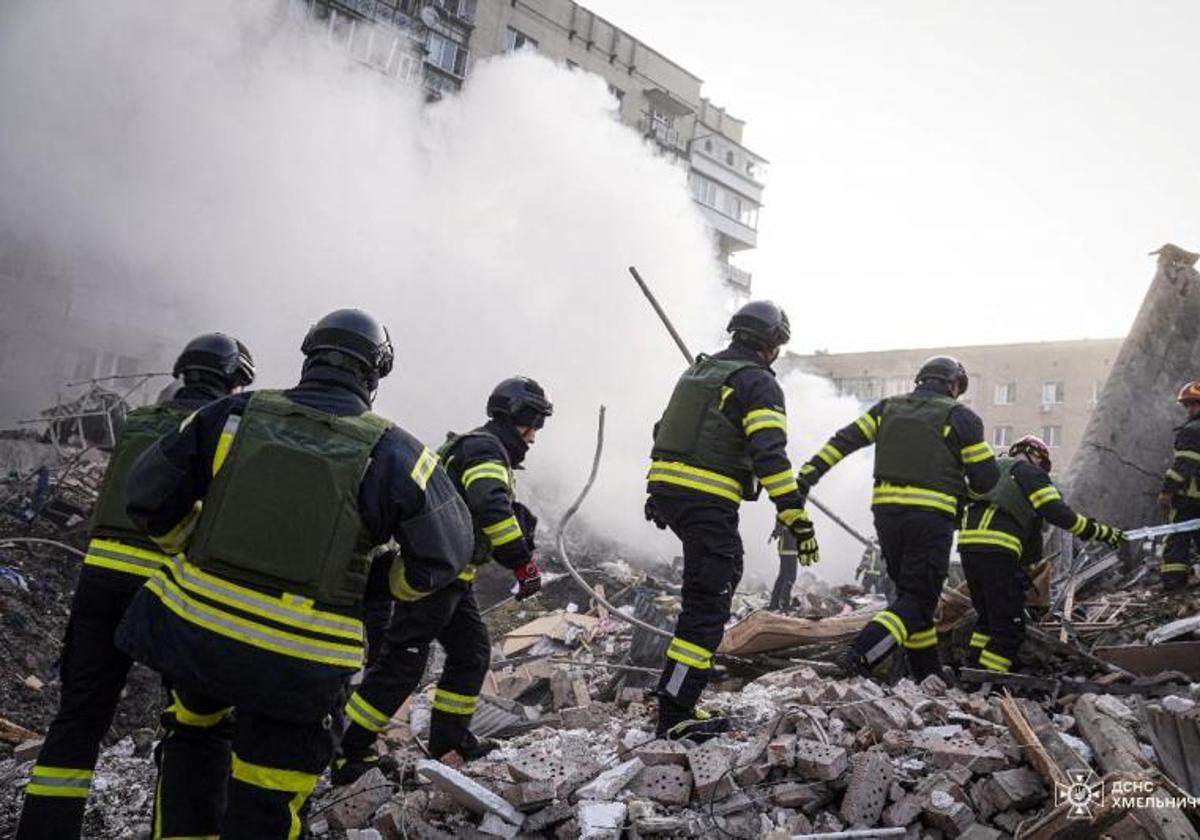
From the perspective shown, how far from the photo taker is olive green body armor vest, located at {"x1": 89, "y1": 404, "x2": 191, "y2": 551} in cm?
298

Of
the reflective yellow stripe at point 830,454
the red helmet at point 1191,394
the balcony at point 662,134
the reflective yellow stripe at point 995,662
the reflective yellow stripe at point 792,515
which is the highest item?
the balcony at point 662,134

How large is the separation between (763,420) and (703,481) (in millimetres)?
381

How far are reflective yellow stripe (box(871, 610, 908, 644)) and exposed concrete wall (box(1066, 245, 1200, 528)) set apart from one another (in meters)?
4.26

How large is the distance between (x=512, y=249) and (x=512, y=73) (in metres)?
6.90

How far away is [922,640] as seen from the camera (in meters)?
4.27

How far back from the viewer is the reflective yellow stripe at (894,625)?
4.04m

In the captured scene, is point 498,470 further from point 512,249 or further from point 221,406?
point 512,249

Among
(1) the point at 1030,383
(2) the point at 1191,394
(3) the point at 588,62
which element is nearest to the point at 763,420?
(2) the point at 1191,394

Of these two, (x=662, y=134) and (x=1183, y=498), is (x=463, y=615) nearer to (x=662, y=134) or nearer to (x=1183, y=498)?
(x=1183, y=498)

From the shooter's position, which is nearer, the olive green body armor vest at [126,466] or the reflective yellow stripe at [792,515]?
the olive green body armor vest at [126,466]

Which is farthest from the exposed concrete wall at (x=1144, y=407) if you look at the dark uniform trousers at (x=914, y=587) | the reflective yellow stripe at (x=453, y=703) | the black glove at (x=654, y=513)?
the reflective yellow stripe at (x=453, y=703)

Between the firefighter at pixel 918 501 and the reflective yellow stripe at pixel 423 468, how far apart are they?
2.58 metres

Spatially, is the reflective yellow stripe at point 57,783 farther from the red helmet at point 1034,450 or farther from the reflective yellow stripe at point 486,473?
the red helmet at point 1034,450

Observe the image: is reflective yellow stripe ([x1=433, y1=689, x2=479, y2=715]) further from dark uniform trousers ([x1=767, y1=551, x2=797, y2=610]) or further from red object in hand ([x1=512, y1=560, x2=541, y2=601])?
dark uniform trousers ([x1=767, y1=551, x2=797, y2=610])
